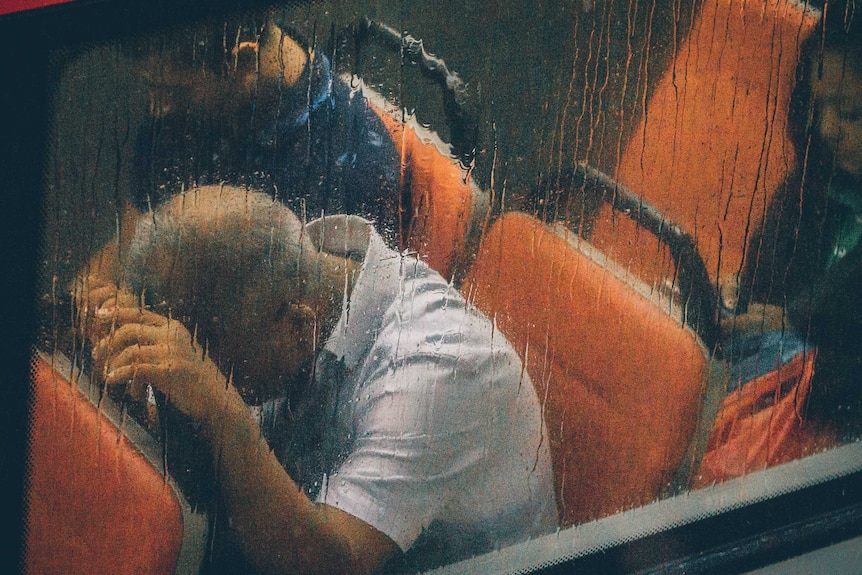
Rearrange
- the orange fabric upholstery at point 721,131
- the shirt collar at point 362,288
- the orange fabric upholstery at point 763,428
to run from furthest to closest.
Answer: the orange fabric upholstery at point 763,428 < the orange fabric upholstery at point 721,131 < the shirt collar at point 362,288

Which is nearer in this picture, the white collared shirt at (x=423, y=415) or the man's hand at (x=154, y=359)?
the man's hand at (x=154, y=359)

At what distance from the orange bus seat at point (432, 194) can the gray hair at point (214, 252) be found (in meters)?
0.27

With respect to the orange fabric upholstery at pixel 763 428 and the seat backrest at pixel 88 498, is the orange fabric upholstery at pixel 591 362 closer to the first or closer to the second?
the orange fabric upholstery at pixel 763 428

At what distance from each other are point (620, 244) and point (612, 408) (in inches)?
17.1

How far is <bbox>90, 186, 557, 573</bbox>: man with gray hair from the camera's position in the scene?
1.63 m

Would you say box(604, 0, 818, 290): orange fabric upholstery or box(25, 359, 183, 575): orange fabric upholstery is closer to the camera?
box(25, 359, 183, 575): orange fabric upholstery

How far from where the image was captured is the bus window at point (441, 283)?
1607 mm

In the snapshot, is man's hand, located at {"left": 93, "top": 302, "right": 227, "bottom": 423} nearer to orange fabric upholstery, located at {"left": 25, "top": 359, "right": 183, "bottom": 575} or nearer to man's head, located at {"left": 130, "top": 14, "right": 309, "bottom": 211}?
orange fabric upholstery, located at {"left": 25, "top": 359, "right": 183, "bottom": 575}

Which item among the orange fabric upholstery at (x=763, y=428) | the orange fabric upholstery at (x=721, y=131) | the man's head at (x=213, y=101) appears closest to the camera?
the man's head at (x=213, y=101)

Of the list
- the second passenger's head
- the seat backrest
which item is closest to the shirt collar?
the seat backrest

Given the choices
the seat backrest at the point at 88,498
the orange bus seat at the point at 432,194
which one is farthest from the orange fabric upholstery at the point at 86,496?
the orange bus seat at the point at 432,194

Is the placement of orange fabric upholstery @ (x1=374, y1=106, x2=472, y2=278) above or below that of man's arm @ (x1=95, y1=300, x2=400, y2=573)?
above

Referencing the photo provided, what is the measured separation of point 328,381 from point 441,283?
1.21ft

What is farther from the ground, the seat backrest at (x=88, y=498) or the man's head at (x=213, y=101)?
the man's head at (x=213, y=101)
